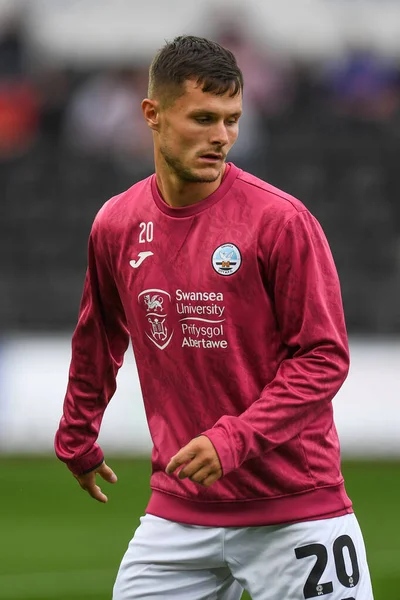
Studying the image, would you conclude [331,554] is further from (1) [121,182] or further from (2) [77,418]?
(1) [121,182]

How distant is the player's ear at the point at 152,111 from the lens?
142 inches

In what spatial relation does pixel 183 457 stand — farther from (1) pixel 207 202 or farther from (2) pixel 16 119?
(2) pixel 16 119

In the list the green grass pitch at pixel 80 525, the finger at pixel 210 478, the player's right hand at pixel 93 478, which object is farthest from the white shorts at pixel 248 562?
the green grass pitch at pixel 80 525

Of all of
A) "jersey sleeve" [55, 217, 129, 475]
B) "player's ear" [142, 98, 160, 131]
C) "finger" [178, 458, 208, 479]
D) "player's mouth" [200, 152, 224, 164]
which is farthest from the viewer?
"jersey sleeve" [55, 217, 129, 475]

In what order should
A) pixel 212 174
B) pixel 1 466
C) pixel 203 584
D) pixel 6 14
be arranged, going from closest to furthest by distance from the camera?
1. pixel 212 174
2. pixel 203 584
3. pixel 1 466
4. pixel 6 14

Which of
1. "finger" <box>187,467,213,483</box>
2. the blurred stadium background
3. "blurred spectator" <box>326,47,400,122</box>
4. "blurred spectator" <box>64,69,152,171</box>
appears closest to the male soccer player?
"finger" <box>187,467,213,483</box>

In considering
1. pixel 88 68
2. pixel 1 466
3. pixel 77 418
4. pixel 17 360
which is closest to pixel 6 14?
pixel 88 68

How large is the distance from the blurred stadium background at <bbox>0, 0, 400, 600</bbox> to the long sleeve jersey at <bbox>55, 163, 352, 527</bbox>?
12.4ft

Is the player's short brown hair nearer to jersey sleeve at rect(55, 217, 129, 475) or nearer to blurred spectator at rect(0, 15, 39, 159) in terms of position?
jersey sleeve at rect(55, 217, 129, 475)

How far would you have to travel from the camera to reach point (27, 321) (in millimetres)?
13688

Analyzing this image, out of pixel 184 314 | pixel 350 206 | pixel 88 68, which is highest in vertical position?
pixel 88 68

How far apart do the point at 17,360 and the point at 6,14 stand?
21.8ft

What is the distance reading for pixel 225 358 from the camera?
11.7ft

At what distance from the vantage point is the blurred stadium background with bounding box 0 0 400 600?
33.3ft
